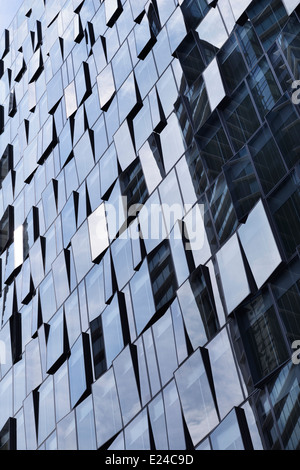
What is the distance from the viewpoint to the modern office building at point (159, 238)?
23.8m

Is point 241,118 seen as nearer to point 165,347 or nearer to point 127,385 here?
point 165,347

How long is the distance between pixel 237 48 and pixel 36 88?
2344cm

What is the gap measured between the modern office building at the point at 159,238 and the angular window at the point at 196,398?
61 millimetres

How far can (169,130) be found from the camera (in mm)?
32250

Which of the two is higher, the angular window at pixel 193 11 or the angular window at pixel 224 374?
the angular window at pixel 193 11

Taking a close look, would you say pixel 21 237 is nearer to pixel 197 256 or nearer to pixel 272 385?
pixel 197 256

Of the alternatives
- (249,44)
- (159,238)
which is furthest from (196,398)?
(249,44)

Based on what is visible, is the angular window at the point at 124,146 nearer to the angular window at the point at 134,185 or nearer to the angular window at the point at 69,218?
the angular window at the point at 134,185

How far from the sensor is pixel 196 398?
2541 centimetres

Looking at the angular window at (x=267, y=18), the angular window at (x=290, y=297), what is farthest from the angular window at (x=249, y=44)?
the angular window at (x=290, y=297)

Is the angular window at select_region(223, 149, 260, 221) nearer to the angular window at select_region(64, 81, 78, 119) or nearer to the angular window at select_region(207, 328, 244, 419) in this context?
the angular window at select_region(207, 328, 244, 419)

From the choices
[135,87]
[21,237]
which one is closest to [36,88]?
[21,237]

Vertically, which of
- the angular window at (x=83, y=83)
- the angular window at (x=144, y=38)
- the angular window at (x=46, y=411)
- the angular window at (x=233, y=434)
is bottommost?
the angular window at (x=233, y=434)
